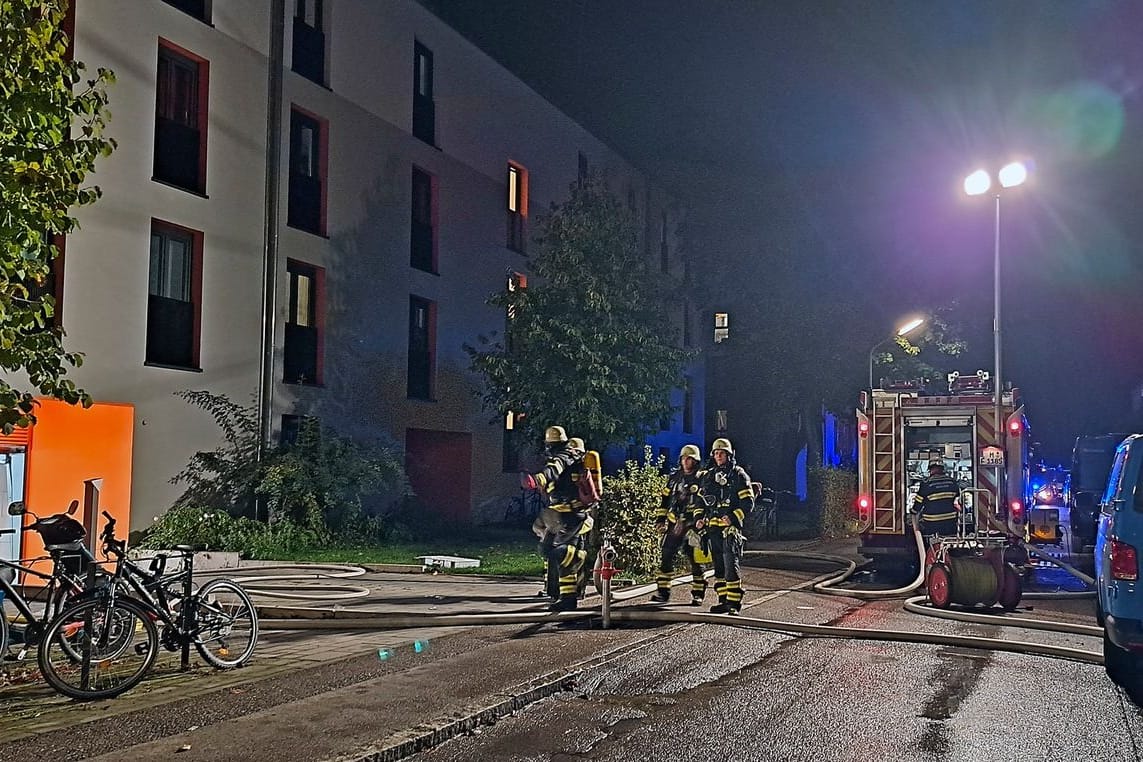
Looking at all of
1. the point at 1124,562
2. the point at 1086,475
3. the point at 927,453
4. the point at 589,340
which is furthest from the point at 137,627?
the point at 1086,475

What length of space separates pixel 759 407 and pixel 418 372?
1403 cm

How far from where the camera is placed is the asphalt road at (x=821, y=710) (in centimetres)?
625

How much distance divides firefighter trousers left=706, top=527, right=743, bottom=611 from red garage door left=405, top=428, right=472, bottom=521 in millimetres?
14680

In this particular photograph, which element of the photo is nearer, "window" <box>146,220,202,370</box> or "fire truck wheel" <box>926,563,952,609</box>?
"fire truck wheel" <box>926,563,952,609</box>

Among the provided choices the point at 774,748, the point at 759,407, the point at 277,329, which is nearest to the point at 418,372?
the point at 277,329

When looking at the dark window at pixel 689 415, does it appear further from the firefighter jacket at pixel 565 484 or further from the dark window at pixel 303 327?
the firefighter jacket at pixel 565 484

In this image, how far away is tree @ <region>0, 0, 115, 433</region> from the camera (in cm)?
682

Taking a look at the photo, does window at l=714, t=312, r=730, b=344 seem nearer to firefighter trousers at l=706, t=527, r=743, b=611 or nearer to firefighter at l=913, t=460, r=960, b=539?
firefighter at l=913, t=460, r=960, b=539

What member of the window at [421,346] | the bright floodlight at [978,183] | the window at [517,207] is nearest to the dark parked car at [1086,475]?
the bright floodlight at [978,183]

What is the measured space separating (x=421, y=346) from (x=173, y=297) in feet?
24.3

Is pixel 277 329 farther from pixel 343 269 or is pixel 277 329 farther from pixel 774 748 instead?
pixel 774 748

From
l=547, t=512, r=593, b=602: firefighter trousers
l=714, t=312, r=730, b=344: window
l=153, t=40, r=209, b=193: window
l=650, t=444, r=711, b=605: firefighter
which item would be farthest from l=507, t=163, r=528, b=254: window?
l=547, t=512, r=593, b=602: firefighter trousers

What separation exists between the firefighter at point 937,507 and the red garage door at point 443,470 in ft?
45.5

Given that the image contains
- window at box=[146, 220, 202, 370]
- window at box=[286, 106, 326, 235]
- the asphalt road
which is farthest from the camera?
window at box=[286, 106, 326, 235]
